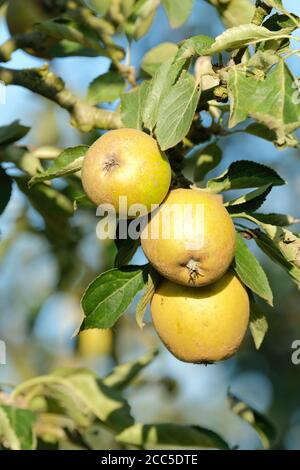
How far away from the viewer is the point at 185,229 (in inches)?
49.4

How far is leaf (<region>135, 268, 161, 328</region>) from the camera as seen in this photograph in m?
1.38

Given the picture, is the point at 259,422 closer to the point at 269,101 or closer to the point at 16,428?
the point at 16,428

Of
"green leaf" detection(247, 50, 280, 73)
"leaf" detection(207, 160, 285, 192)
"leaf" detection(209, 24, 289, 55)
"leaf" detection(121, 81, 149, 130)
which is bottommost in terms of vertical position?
"leaf" detection(207, 160, 285, 192)

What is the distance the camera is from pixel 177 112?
1.25 metres

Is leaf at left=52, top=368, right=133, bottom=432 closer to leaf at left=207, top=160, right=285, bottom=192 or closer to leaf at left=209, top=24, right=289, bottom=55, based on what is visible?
leaf at left=207, top=160, right=285, bottom=192

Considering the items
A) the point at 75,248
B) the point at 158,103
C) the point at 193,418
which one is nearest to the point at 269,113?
the point at 158,103

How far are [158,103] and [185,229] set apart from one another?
231 millimetres

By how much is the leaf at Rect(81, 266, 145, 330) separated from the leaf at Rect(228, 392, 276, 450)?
68cm

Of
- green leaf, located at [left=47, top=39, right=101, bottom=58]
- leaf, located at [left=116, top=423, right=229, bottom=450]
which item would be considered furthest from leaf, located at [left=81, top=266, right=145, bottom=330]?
green leaf, located at [left=47, top=39, right=101, bottom=58]

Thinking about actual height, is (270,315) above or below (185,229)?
below

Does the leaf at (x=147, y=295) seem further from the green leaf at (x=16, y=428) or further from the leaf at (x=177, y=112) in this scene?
the green leaf at (x=16, y=428)

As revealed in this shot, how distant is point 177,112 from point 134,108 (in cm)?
23

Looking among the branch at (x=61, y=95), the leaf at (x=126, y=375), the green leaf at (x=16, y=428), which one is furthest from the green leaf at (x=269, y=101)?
the leaf at (x=126, y=375)
